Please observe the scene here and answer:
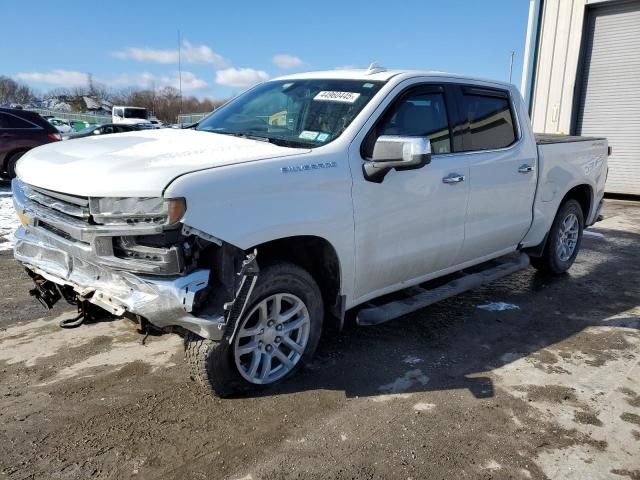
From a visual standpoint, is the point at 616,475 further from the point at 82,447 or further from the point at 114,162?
the point at 114,162

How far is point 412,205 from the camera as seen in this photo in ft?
12.4

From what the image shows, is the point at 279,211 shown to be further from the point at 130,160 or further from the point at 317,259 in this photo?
the point at 130,160

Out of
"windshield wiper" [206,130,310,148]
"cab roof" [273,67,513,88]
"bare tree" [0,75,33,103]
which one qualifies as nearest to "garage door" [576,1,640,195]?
"cab roof" [273,67,513,88]

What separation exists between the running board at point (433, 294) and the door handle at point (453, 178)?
0.89 meters

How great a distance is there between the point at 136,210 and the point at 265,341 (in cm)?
113

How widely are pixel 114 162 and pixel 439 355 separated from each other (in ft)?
8.66

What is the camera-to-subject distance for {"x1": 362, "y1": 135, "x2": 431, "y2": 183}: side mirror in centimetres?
322

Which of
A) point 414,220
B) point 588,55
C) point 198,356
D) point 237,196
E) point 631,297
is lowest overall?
point 631,297

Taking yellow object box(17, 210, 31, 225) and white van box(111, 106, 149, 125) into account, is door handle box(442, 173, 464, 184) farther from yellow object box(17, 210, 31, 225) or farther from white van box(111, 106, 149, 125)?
white van box(111, 106, 149, 125)

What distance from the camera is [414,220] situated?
3.82 meters

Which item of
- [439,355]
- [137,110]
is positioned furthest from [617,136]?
[137,110]

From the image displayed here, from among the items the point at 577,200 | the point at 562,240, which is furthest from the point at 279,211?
the point at 577,200

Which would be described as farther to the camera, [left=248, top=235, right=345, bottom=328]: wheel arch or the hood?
[left=248, top=235, right=345, bottom=328]: wheel arch

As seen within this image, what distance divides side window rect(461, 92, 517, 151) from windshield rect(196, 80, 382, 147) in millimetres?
1072
